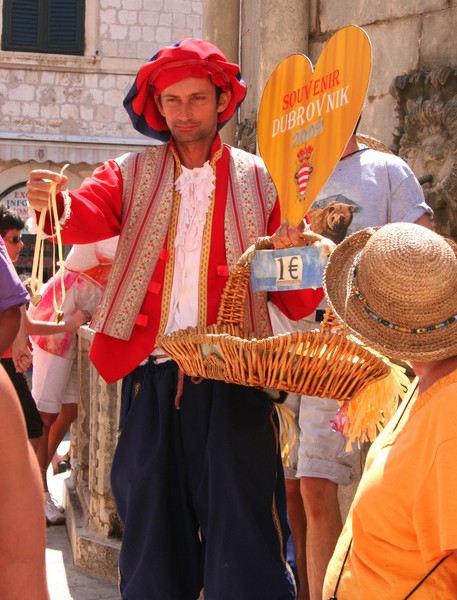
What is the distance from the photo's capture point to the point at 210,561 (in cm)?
300

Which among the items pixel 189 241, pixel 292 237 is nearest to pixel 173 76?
pixel 189 241

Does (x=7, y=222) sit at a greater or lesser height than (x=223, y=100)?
lesser

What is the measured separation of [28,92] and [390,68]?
14.7 metres

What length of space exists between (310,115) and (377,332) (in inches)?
41.6

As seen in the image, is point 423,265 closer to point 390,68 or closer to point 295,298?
point 295,298

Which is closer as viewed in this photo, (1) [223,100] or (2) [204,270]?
(2) [204,270]

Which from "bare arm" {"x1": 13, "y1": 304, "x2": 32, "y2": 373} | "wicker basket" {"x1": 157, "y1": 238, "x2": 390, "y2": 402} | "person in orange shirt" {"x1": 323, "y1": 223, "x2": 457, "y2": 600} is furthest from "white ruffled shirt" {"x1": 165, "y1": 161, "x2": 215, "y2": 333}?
"bare arm" {"x1": 13, "y1": 304, "x2": 32, "y2": 373}

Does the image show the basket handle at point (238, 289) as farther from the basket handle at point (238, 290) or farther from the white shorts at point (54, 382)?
the white shorts at point (54, 382)

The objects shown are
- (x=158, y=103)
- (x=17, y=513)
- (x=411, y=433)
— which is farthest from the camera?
(x=158, y=103)

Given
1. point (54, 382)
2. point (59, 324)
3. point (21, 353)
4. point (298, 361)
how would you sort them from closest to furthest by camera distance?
point (298, 361), point (21, 353), point (59, 324), point (54, 382)

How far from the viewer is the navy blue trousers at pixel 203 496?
2988 mm

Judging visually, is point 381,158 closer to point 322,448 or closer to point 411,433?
point 322,448

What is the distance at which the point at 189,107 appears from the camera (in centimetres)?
322

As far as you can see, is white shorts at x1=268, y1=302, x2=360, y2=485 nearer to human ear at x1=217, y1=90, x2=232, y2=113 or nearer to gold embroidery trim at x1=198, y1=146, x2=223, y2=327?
gold embroidery trim at x1=198, y1=146, x2=223, y2=327
